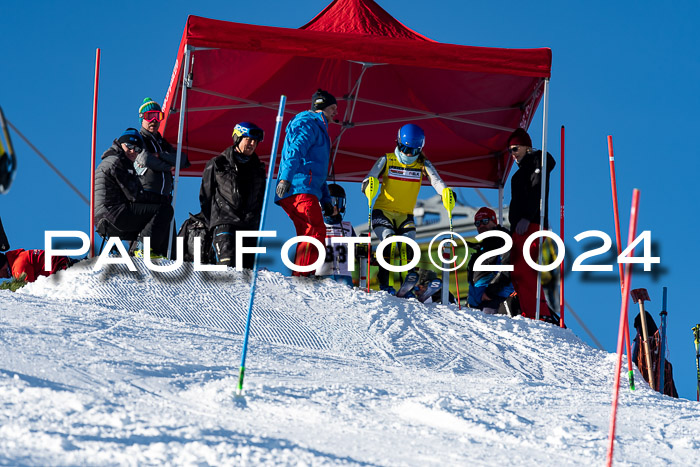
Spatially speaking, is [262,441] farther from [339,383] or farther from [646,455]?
[646,455]

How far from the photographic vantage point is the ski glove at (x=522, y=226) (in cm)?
808

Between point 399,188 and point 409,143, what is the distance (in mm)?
378

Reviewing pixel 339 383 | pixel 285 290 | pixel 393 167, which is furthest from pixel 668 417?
pixel 393 167

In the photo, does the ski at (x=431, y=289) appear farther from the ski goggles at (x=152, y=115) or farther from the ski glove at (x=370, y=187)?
the ski goggles at (x=152, y=115)

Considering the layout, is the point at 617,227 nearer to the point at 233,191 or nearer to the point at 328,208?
the point at 328,208

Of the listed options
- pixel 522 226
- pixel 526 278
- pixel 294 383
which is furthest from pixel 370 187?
pixel 294 383

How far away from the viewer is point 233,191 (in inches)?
278

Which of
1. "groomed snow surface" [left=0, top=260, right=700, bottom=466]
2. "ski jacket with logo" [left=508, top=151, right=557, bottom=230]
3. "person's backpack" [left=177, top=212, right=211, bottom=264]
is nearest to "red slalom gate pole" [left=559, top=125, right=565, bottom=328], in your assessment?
"ski jacket with logo" [left=508, top=151, right=557, bottom=230]

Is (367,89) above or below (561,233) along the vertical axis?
above

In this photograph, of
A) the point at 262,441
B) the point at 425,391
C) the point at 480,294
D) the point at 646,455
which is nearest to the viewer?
the point at 262,441

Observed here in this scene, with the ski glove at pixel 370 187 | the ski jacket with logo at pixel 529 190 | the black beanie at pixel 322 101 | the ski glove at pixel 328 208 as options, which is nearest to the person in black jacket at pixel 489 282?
the ski jacket with logo at pixel 529 190

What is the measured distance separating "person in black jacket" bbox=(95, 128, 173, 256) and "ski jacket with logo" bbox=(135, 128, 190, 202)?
20cm

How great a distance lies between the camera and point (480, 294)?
28.1 feet

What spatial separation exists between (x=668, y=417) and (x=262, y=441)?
7.53 feet
